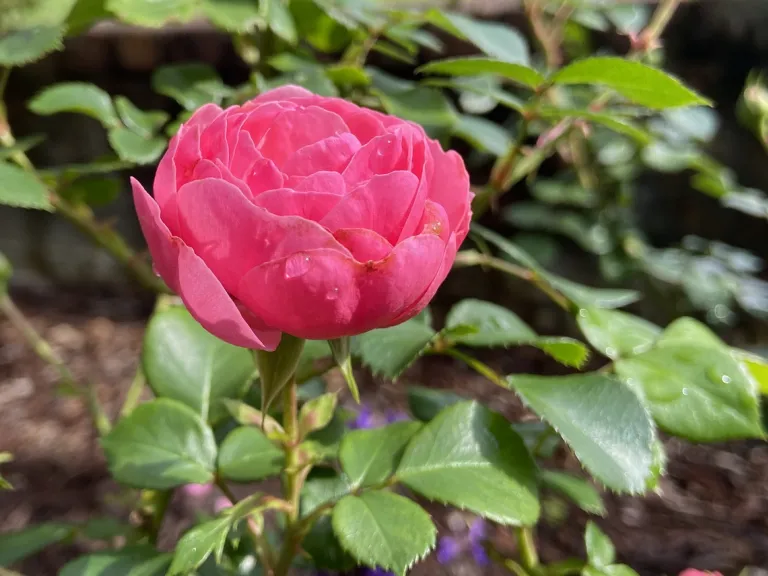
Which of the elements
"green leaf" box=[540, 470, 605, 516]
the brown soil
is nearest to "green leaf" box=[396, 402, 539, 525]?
"green leaf" box=[540, 470, 605, 516]

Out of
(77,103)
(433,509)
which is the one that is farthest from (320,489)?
(433,509)

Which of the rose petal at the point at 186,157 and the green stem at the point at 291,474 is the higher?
the rose petal at the point at 186,157

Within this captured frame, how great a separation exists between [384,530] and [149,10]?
45cm

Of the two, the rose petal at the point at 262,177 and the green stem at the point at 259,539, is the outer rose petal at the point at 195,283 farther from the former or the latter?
the green stem at the point at 259,539

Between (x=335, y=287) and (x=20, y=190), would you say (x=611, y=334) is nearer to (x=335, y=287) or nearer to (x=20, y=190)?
(x=335, y=287)

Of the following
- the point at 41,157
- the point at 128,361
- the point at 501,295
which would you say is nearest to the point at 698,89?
the point at 501,295

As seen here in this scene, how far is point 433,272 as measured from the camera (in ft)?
0.90

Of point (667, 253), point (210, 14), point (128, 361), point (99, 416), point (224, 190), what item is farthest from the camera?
point (128, 361)

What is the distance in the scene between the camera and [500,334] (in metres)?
0.44

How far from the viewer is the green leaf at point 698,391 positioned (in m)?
0.38

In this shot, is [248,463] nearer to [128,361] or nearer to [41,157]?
[128,361]

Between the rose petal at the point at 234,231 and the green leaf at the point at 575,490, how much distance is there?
322 millimetres

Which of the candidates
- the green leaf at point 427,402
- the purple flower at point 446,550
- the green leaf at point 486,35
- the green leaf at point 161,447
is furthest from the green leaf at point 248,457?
the purple flower at point 446,550

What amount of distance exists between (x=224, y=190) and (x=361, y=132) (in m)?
0.09
